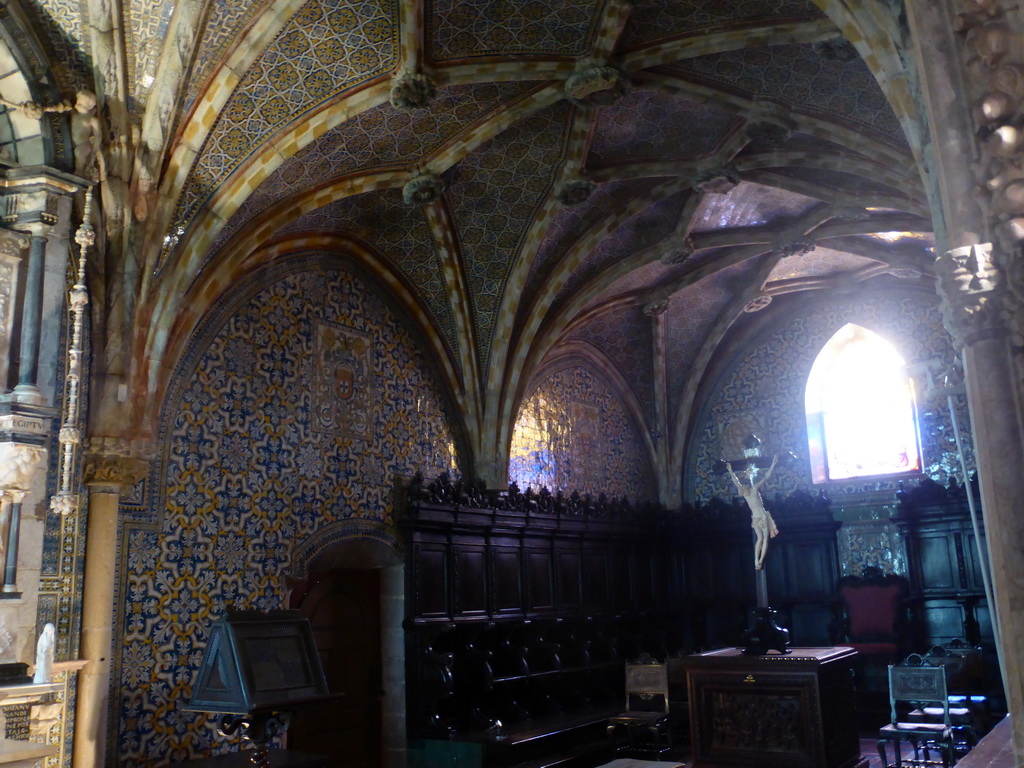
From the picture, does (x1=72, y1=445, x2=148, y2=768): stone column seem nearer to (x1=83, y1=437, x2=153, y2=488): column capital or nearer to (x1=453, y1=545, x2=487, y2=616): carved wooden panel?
(x1=83, y1=437, x2=153, y2=488): column capital

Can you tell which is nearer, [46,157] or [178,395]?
[46,157]

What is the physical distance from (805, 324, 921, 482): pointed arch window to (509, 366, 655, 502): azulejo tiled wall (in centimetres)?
271

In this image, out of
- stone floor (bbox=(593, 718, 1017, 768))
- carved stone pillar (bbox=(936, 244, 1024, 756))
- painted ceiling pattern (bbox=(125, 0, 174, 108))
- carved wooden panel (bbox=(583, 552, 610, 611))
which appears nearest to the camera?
carved stone pillar (bbox=(936, 244, 1024, 756))

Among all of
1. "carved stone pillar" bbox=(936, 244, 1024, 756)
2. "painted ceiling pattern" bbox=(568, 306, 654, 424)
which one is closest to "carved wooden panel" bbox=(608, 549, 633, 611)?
"painted ceiling pattern" bbox=(568, 306, 654, 424)

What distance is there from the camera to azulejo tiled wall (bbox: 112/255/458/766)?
7344mm

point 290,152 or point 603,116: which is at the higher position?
point 603,116

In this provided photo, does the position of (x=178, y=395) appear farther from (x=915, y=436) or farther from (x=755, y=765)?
(x=915, y=436)

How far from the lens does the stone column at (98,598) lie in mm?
6441

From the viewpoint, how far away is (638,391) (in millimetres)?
14219

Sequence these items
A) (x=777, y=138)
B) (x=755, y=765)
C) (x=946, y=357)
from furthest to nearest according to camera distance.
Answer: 1. (x=946, y=357)
2. (x=777, y=138)
3. (x=755, y=765)

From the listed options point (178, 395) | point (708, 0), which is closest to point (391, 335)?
point (178, 395)

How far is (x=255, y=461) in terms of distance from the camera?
8.50m

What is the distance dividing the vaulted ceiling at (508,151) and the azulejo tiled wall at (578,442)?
1031 millimetres

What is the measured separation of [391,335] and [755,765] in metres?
5.83
